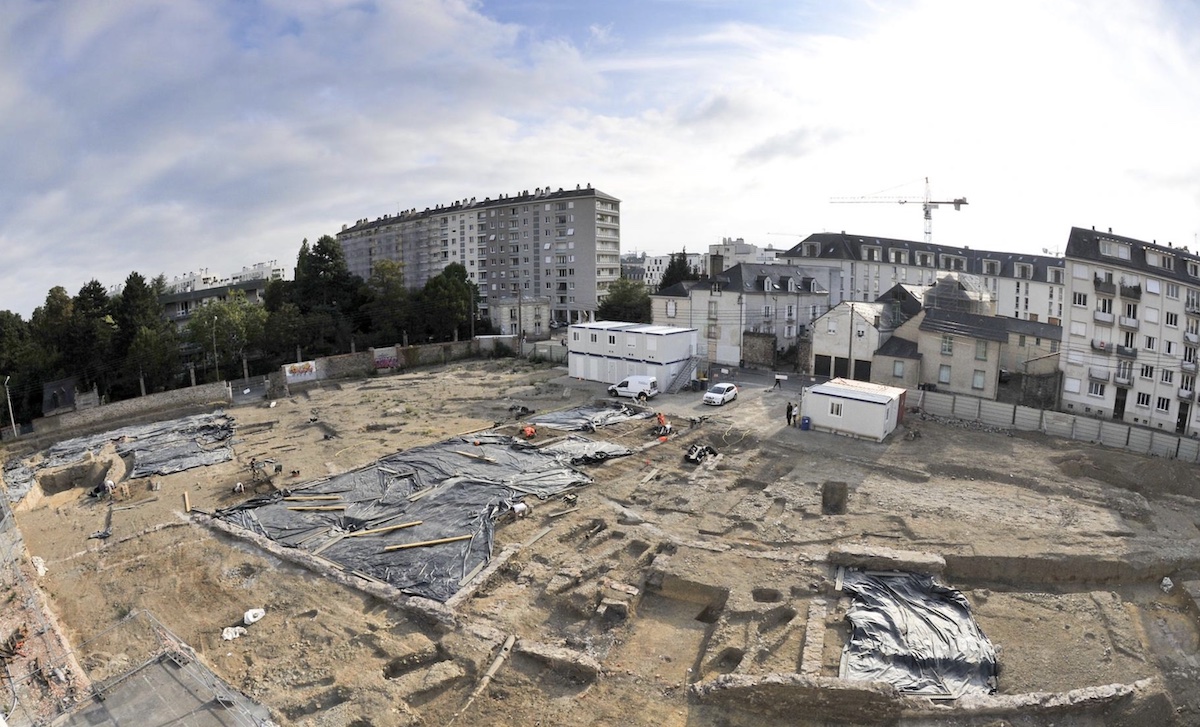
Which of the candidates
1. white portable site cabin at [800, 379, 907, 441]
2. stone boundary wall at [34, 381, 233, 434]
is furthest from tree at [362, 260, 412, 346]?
white portable site cabin at [800, 379, 907, 441]

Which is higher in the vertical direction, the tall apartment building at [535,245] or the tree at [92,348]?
the tall apartment building at [535,245]

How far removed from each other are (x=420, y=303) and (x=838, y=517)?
47.0 m

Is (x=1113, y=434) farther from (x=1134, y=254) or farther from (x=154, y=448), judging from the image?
(x=154, y=448)

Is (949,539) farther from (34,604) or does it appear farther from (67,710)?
(34,604)

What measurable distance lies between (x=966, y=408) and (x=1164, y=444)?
7574mm

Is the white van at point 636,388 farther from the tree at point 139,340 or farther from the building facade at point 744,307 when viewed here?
the tree at point 139,340

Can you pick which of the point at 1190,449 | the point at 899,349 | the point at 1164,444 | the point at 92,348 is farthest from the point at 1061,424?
the point at 92,348

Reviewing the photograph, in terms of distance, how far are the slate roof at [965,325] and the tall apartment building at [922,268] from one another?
25.7 metres

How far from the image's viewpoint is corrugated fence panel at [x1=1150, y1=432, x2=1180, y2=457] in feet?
89.8

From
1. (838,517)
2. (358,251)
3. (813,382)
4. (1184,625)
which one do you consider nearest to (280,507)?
(838,517)

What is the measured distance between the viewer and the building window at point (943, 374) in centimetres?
3731

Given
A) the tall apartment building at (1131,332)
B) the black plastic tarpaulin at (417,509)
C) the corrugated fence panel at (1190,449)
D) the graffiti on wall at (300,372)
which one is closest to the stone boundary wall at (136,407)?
the graffiti on wall at (300,372)

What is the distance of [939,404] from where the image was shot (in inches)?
1299

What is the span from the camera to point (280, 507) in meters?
21.6
